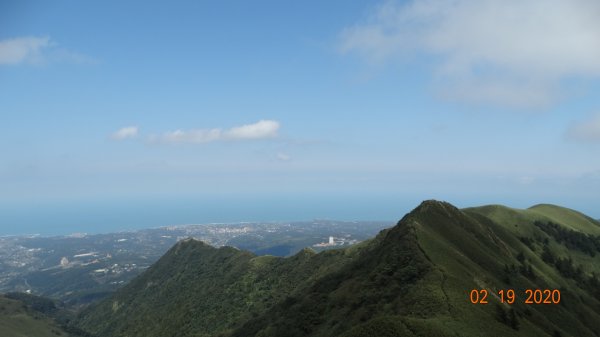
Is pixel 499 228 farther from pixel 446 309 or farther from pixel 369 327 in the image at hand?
pixel 369 327

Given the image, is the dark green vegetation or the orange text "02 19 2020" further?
the orange text "02 19 2020"

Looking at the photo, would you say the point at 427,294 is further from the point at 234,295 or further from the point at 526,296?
the point at 234,295

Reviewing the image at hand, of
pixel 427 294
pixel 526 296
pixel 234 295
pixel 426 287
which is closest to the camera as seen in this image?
pixel 427 294

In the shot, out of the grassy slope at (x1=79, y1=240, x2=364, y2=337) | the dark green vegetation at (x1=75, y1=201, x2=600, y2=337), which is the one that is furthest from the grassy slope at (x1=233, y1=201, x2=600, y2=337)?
the grassy slope at (x1=79, y1=240, x2=364, y2=337)

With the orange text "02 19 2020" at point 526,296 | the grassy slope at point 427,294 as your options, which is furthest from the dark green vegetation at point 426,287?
the orange text "02 19 2020" at point 526,296

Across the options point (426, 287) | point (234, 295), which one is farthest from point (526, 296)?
point (234, 295)

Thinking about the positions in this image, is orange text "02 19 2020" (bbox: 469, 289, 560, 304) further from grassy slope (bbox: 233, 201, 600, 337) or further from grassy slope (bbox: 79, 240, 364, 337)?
grassy slope (bbox: 79, 240, 364, 337)

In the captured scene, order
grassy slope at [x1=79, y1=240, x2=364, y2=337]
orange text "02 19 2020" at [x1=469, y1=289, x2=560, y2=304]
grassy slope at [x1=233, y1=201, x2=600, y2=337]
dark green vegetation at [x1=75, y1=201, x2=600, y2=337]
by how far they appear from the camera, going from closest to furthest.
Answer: grassy slope at [x1=233, y1=201, x2=600, y2=337] < dark green vegetation at [x1=75, y1=201, x2=600, y2=337] < orange text "02 19 2020" at [x1=469, y1=289, x2=560, y2=304] < grassy slope at [x1=79, y1=240, x2=364, y2=337]

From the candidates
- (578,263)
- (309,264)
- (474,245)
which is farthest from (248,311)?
(578,263)
